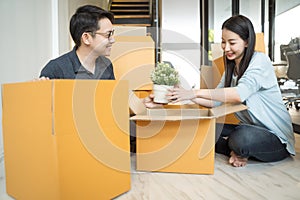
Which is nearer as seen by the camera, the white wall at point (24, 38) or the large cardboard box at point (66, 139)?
the large cardboard box at point (66, 139)

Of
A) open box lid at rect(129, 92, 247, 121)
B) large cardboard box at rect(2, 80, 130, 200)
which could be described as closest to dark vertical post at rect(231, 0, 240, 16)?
open box lid at rect(129, 92, 247, 121)

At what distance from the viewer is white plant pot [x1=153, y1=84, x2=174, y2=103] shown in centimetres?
128

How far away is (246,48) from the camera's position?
146 centimetres

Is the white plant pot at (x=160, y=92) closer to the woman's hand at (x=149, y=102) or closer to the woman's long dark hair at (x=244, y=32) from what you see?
the woman's hand at (x=149, y=102)

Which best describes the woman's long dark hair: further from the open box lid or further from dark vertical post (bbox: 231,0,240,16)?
dark vertical post (bbox: 231,0,240,16)

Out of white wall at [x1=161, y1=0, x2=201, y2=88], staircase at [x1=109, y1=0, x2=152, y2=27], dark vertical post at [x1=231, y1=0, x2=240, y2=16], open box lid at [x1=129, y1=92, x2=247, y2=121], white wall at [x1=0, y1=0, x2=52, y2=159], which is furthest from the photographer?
staircase at [x1=109, y1=0, x2=152, y2=27]

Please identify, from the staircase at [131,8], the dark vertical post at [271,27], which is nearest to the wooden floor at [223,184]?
the dark vertical post at [271,27]

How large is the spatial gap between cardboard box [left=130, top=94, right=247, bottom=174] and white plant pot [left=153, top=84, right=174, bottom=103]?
8 centimetres

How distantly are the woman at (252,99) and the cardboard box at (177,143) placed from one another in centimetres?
11

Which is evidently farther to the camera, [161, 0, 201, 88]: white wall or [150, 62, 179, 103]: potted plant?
[161, 0, 201, 88]: white wall

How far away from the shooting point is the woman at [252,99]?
4.48 feet

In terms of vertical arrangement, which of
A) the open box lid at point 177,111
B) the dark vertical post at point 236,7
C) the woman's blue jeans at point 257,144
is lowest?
the woman's blue jeans at point 257,144

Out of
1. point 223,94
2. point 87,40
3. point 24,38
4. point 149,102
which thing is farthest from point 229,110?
point 24,38

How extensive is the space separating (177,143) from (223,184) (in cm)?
28
